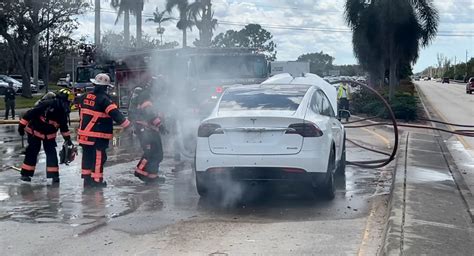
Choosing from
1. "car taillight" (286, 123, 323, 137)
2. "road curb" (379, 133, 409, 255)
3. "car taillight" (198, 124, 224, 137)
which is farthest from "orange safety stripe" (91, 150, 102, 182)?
"road curb" (379, 133, 409, 255)

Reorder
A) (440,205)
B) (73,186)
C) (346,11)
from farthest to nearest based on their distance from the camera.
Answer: (346,11) < (73,186) < (440,205)

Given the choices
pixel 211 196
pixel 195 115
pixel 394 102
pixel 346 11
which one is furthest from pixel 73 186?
pixel 346 11

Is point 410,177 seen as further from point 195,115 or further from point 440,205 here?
point 195,115

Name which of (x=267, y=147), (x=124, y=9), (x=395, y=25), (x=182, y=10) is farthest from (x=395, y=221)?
(x=182, y=10)

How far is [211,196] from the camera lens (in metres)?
9.05

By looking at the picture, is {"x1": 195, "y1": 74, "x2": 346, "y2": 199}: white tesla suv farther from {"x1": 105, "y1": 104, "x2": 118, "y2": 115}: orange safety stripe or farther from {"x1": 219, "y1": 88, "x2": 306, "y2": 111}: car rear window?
{"x1": 105, "y1": 104, "x2": 118, "y2": 115}: orange safety stripe

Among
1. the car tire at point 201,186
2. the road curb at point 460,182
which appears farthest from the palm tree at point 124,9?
the car tire at point 201,186

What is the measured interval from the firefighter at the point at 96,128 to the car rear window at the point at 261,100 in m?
→ 1.61

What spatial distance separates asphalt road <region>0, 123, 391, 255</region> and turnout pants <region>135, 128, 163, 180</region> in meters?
0.25

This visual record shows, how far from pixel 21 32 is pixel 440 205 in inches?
1645

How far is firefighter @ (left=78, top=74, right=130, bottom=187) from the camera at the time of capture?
965 cm

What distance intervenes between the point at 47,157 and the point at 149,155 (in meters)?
1.51

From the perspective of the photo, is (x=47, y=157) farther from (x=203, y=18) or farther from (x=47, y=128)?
(x=203, y=18)

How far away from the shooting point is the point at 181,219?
770 cm
